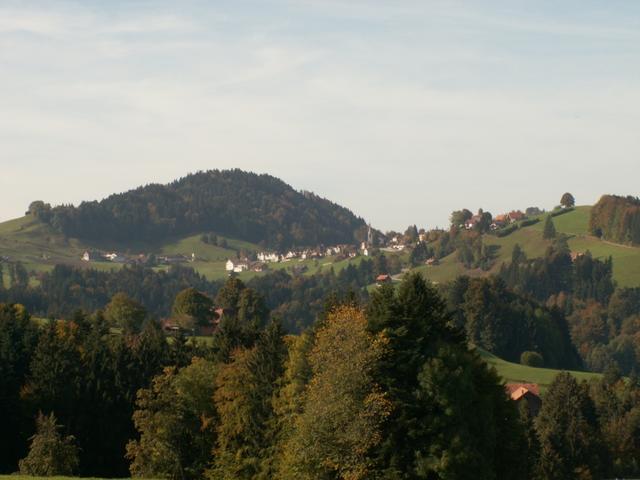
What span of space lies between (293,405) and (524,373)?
10433 cm

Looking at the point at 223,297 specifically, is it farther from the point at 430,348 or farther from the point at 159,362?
the point at 430,348

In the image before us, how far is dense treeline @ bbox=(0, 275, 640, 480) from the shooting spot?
5706 centimetres

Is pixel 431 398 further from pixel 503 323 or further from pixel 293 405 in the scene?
pixel 503 323

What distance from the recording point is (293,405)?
2474 inches

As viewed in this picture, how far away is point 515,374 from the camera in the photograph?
6294 inches

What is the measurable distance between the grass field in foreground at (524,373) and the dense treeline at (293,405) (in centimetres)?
4768

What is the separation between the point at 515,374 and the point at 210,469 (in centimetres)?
9428

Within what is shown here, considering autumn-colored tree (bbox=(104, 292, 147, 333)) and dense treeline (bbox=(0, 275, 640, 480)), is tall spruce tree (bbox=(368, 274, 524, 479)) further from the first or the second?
autumn-colored tree (bbox=(104, 292, 147, 333))

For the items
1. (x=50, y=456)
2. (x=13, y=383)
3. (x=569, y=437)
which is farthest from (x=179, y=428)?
(x=569, y=437)

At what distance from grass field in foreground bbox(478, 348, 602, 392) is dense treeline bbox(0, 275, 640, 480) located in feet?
156

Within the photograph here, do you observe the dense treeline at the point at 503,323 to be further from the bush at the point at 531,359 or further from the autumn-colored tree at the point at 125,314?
the autumn-colored tree at the point at 125,314

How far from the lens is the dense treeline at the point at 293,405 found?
187 feet

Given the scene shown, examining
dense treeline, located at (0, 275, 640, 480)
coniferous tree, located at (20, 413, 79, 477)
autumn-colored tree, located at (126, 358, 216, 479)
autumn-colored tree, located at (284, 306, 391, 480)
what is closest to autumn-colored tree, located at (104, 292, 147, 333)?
dense treeline, located at (0, 275, 640, 480)

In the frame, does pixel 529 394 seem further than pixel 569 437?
Yes
